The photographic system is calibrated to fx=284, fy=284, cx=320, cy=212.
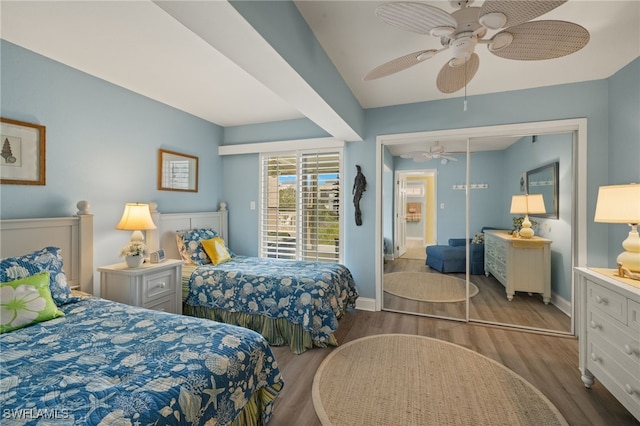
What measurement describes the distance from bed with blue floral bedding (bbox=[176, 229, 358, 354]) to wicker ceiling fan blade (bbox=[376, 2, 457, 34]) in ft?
6.87

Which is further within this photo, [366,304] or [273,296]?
[366,304]

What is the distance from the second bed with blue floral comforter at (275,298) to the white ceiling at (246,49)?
1.58m

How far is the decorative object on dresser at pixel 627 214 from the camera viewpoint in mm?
1837

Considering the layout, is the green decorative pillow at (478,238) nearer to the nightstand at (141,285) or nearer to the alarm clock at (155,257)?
the nightstand at (141,285)

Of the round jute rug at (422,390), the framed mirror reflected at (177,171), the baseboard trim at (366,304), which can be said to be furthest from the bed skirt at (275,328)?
the framed mirror reflected at (177,171)

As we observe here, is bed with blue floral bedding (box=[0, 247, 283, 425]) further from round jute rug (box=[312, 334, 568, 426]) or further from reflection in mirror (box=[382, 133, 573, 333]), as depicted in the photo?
reflection in mirror (box=[382, 133, 573, 333])

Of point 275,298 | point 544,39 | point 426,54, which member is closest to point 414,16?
point 426,54

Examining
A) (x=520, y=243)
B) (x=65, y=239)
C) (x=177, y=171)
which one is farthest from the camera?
(x=177, y=171)

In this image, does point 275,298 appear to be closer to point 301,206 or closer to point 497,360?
point 301,206

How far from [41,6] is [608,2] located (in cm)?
350

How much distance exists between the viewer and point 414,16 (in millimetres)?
1293

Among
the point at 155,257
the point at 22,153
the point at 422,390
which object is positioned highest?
the point at 22,153

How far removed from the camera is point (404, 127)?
3.42 meters

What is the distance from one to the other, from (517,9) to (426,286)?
10.9ft
